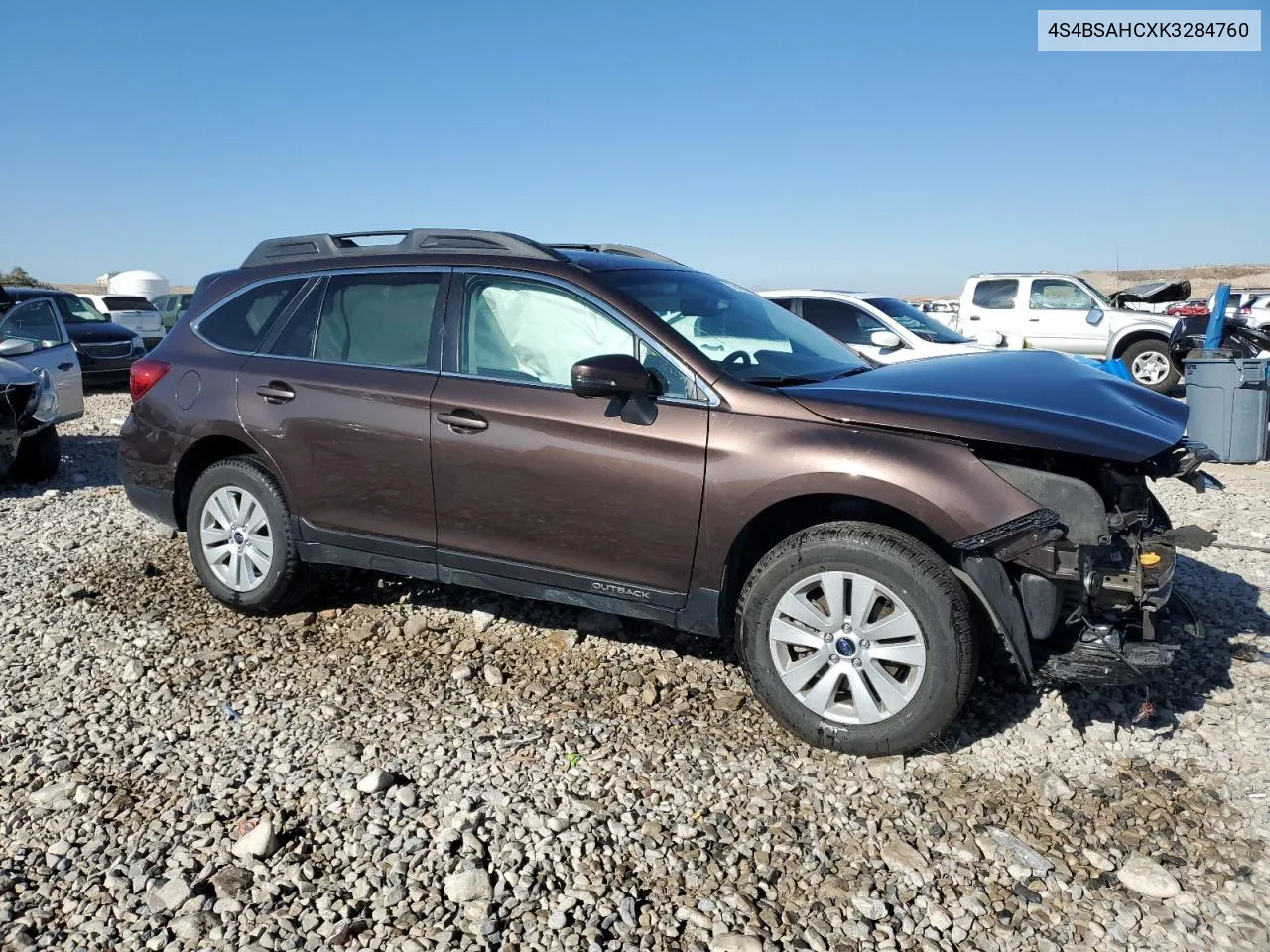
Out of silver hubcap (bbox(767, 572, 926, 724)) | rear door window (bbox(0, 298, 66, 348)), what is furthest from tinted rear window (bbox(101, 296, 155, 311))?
silver hubcap (bbox(767, 572, 926, 724))

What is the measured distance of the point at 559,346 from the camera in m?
4.14

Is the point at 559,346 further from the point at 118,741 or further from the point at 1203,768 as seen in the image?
the point at 1203,768

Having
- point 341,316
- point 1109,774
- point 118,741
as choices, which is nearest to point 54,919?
point 118,741

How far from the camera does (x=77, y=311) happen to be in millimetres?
16562

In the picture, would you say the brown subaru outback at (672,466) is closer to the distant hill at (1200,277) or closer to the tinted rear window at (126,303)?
the tinted rear window at (126,303)

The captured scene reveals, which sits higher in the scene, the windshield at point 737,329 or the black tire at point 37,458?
the windshield at point 737,329

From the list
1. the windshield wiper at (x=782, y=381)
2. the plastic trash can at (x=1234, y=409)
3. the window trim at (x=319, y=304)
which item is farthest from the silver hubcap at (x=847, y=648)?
the plastic trash can at (x=1234, y=409)

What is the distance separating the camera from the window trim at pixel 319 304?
4379 millimetres

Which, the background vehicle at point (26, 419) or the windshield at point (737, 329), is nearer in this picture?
the windshield at point (737, 329)

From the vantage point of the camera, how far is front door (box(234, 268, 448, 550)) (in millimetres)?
4340

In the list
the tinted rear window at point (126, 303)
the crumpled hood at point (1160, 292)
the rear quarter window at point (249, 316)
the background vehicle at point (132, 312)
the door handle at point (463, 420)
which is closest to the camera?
the door handle at point (463, 420)

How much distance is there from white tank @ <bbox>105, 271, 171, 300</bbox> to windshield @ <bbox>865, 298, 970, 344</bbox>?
32.1 m

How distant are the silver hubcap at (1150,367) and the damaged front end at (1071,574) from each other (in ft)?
43.7

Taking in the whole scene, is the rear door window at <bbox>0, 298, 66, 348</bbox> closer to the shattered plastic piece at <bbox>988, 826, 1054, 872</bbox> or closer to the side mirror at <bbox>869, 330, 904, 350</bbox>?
the side mirror at <bbox>869, 330, 904, 350</bbox>
